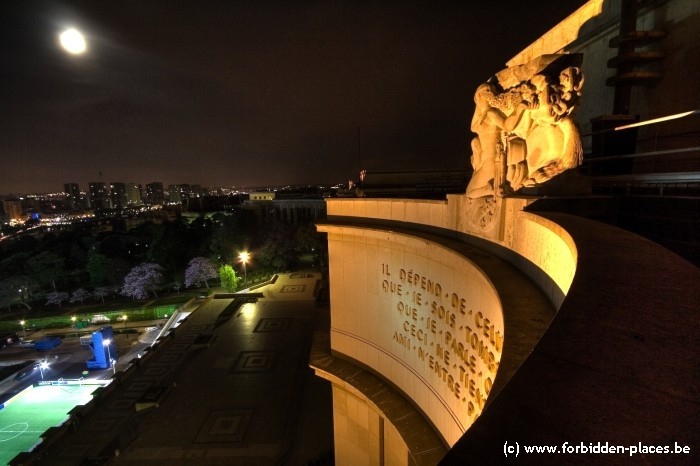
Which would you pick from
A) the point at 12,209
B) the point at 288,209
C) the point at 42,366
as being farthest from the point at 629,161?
the point at 12,209

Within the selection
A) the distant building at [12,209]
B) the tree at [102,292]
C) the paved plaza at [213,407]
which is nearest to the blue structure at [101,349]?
the paved plaza at [213,407]

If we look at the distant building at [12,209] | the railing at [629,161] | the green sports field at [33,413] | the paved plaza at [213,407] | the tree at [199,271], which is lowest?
the green sports field at [33,413]

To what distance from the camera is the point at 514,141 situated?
249 inches

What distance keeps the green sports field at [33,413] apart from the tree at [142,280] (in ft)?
51.4

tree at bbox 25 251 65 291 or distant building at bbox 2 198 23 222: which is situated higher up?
distant building at bbox 2 198 23 222

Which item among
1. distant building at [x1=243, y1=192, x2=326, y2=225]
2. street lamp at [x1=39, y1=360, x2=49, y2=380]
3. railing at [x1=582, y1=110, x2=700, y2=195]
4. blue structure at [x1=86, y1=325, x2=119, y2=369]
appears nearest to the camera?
railing at [x1=582, y1=110, x2=700, y2=195]

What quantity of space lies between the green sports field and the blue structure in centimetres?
241

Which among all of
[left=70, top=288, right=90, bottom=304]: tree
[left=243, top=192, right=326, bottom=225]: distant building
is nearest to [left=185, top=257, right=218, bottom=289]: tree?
[left=70, top=288, right=90, bottom=304]: tree

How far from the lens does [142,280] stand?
4025 cm

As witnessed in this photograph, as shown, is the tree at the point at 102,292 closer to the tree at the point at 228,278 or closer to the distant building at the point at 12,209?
the tree at the point at 228,278

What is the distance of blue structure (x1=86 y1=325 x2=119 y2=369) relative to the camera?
2731 cm

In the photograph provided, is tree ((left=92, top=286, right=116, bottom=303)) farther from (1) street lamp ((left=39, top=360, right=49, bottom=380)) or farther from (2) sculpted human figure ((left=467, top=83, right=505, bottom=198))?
(2) sculpted human figure ((left=467, top=83, right=505, bottom=198))

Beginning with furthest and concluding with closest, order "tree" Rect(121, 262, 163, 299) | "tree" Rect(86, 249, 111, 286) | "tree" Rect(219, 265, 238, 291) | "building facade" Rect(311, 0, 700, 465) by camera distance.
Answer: "tree" Rect(86, 249, 111, 286), "tree" Rect(121, 262, 163, 299), "tree" Rect(219, 265, 238, 291), "building facade" Rect(311, 0, 700, 465)

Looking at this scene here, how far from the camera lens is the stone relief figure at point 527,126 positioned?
18.1 feet
